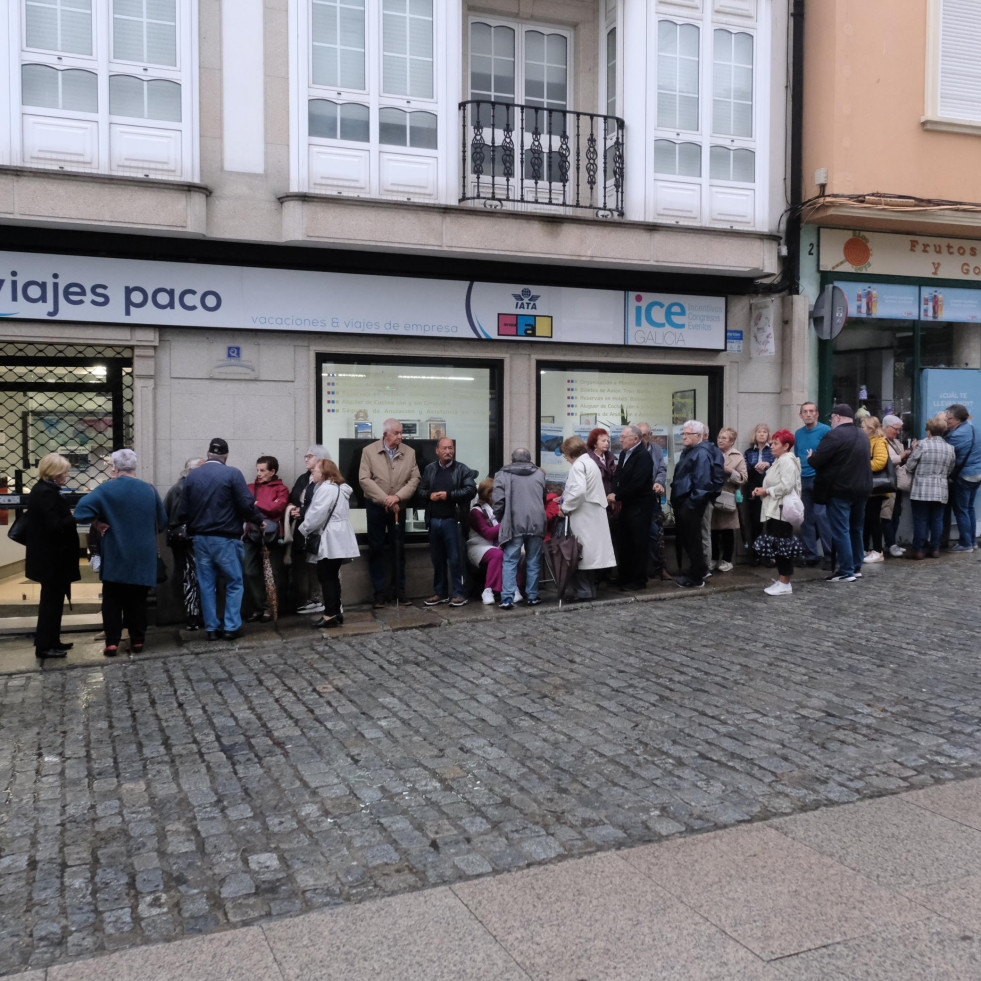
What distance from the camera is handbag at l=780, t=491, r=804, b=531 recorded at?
10016mm

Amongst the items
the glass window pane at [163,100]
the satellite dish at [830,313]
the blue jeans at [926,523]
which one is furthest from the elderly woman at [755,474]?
the glass window pane at [163,100]

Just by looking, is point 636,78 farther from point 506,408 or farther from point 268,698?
point 268,698

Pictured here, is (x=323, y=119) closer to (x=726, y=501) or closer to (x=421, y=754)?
(x=726, y=501)

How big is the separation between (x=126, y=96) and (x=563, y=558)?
20.6 ft

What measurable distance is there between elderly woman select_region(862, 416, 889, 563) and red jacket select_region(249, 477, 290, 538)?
22.2ft

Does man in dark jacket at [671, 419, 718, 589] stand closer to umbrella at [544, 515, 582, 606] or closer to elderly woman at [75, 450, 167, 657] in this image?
umbrella at [544, 515, 582, 606]

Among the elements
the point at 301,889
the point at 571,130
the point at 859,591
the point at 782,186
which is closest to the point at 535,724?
the point at 301,889

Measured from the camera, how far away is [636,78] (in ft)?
38.5

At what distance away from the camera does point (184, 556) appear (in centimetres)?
968

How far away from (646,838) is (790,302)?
977 cm

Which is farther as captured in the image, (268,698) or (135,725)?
(268,698)

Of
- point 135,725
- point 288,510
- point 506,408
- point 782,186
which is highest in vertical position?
point 782,186

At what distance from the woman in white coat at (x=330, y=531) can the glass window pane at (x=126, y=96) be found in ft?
12.9

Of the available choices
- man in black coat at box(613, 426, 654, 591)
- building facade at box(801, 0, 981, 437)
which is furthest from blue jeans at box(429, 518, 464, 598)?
building facade at box(801, 0, 981, 437)
